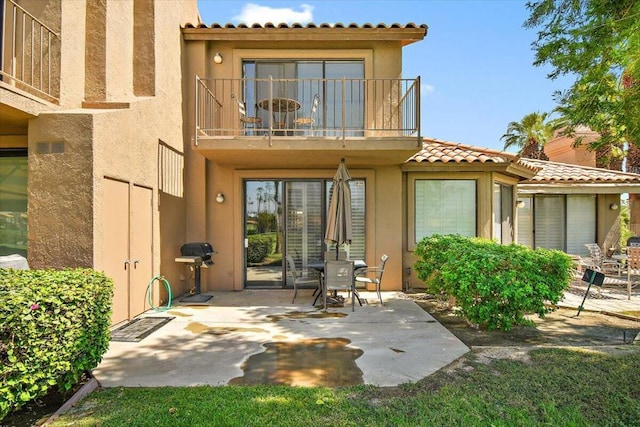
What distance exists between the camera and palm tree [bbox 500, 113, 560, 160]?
2173 centimetres

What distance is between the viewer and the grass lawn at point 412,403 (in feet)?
11.1

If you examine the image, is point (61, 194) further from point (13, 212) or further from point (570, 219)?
point (570, 219)

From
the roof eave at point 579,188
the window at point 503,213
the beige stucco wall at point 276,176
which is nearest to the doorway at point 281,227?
the beige stucco wall at point 276,176

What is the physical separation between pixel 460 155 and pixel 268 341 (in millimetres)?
7270

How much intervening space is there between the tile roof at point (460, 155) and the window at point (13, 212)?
320 inches

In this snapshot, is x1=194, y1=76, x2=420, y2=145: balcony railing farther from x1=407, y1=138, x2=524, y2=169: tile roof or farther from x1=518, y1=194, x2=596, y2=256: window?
x1=518, y1=194, x2=596, y2=256: window

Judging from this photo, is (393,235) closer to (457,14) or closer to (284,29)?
(284,29)

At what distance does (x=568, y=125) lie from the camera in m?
6.76

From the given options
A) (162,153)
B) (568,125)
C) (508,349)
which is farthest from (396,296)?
(162,153)

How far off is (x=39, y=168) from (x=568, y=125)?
923 centimetres

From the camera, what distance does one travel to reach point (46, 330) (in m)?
3.38

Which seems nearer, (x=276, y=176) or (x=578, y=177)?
(x=276, y=176)

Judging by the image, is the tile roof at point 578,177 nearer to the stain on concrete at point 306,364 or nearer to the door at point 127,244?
the stain on concrete at point 306,364

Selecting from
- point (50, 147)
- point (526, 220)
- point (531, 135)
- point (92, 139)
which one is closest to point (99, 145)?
point (92, 139)
